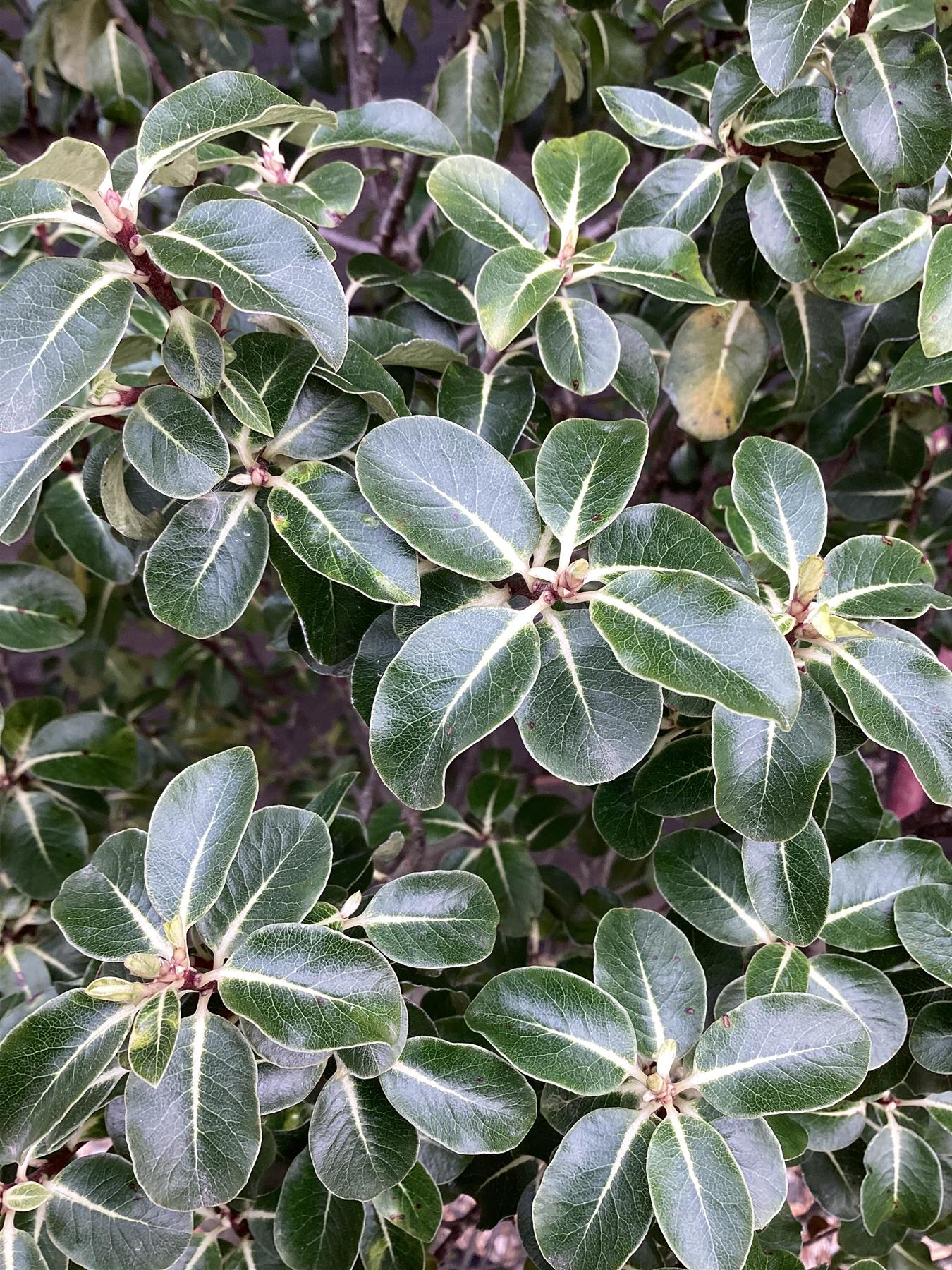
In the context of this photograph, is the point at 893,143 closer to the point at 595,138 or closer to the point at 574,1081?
the point at 595,138

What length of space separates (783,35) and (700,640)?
0.40m

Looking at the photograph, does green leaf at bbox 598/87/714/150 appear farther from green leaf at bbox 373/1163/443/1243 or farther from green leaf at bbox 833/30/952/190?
green leaf at bbox 373/1163/443/1243

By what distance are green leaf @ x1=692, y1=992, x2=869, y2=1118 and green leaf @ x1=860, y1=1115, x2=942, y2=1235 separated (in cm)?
18

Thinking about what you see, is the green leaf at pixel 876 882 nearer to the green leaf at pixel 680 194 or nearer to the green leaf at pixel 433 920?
the green leaf at pixel 433 920

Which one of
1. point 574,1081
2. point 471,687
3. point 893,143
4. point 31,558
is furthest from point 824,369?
point 31,558

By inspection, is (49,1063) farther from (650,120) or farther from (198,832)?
(650,120)

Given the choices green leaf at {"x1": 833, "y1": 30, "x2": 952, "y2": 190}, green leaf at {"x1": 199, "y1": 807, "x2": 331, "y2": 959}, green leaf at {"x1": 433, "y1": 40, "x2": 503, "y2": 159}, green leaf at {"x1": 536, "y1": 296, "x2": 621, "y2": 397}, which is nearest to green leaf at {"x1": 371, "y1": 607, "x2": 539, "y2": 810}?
green leaf at {"x1": 199, "y1": 807, "x2": 331, "y2": 959}

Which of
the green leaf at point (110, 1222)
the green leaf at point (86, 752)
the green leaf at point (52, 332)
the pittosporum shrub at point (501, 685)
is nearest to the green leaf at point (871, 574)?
the pittosporum shrub at point (501, 685)

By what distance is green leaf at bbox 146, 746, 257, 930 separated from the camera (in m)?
0.50

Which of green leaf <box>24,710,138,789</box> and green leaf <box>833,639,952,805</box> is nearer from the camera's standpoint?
green leaf <box>833,639,952,805</box>

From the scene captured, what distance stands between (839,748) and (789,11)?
1.52 feet

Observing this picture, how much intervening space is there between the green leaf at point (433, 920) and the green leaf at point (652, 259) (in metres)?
0.40

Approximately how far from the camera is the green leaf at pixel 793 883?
54 centimetres

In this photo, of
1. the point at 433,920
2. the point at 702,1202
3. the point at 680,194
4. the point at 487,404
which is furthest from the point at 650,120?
the point at 702,1202
